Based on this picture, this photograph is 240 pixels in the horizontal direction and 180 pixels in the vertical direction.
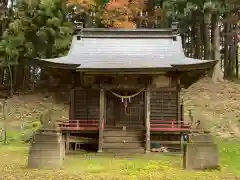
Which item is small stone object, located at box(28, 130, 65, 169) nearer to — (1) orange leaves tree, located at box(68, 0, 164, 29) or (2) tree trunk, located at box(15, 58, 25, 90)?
(1) orange leaves tree, located at box(68, 0, 164, 29)

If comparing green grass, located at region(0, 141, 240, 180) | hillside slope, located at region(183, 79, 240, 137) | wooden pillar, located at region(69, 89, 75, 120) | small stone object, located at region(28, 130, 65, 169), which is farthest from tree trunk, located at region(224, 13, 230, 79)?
small stone object, located at region(28, 130, 65, 169)

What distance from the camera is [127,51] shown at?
20.8 metres

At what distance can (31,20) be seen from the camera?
33188 mm

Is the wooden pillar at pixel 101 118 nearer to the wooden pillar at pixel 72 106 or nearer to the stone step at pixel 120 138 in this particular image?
the stone step at pixel 120 138

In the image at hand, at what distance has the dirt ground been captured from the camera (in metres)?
27.9

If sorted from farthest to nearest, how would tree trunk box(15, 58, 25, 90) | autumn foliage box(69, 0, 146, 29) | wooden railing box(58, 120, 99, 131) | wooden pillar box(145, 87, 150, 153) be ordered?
tree trunk box(15, 58, 25, 90), autumn foliage box(69, 0, 146, 29), wooden railing box(58, 120, 99, 131), wooden pillar box(145, 87, 150, 153)

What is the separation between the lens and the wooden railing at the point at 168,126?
63.5 ft

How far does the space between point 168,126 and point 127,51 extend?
14.7ft

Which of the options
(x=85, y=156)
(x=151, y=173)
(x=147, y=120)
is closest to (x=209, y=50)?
(x=147, y=120)

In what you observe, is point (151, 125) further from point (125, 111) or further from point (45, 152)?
point (45, 152)

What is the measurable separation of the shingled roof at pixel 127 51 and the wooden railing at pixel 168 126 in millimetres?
3202

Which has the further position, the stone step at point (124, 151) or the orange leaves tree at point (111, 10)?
the orange leaves tree at point (111, 10)

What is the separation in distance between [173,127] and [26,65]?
21.6m

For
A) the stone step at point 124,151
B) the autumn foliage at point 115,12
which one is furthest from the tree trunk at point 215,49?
the stone step at point 124,151
